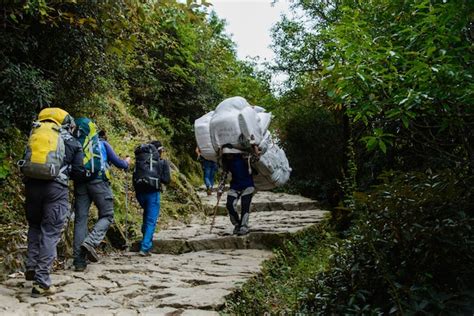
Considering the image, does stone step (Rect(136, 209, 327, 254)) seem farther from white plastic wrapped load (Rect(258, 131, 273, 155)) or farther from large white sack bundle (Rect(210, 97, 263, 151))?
large white sack bundle (Rect(210, 97, 263, 151))

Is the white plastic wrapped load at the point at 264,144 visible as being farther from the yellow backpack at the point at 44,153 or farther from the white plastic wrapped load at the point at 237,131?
the yellow backpack at the point at 44,153

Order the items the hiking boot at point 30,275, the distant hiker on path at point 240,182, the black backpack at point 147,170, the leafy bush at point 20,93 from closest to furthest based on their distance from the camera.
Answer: the hiking boot at point 30,275, the leafy bush at point 20,93, the black backpack at point 147,170, the distant hiker on path at point 240,182

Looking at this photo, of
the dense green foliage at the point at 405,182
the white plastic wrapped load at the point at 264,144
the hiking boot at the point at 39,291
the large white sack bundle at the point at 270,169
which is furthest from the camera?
the large white sack bundle at the point at 270,169

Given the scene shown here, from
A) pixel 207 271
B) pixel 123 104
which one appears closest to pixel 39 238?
pixel 207 271

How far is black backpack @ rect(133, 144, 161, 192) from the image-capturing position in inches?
284

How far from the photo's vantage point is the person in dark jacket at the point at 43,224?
15.1ft

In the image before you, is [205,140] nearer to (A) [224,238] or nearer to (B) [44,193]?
(A) [224,238]

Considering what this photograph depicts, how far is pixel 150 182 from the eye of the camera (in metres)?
7.19

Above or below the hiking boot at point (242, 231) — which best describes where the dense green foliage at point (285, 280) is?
below

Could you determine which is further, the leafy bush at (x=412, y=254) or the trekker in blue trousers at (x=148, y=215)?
the trekker in blue trousers at (x=148, y=215)

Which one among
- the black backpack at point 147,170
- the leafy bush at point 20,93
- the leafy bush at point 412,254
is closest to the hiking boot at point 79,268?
the black backpack at point 147,170

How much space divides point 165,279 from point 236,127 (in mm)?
2833

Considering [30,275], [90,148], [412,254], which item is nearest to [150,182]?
[90,148]

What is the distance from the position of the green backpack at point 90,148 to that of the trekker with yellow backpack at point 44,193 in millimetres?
818
